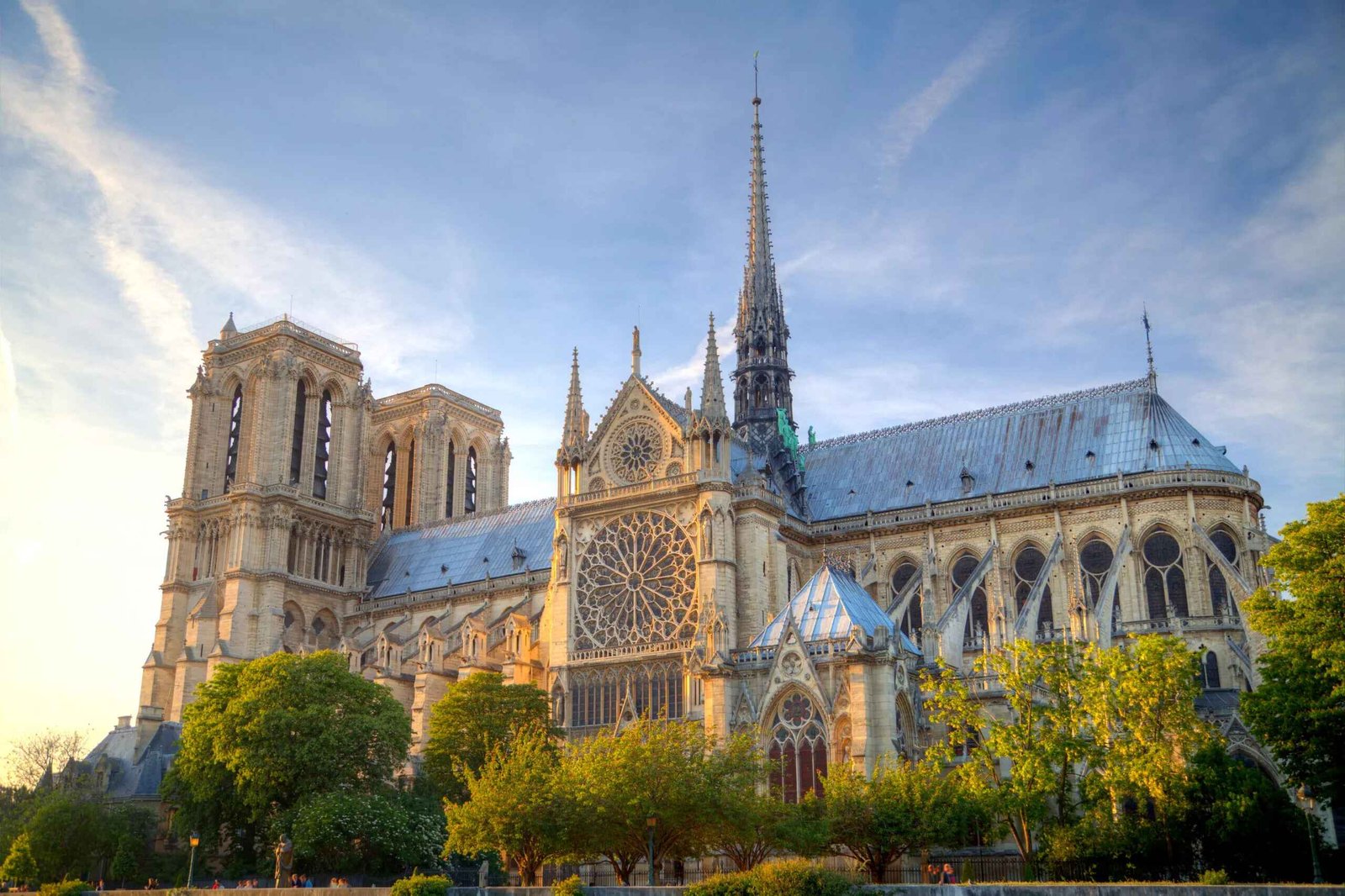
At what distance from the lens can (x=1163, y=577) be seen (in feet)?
175

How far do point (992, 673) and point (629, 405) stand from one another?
854 inches

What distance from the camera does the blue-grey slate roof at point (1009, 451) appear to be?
56938 millimetres

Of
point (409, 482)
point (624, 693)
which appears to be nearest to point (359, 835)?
point (624, 693)

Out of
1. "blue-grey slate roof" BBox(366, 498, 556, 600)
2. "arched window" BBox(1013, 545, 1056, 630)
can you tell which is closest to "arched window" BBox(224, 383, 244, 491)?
"blue-grey slate roof" BBox(366, 498, 556, 600)

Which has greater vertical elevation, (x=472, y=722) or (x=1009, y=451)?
(x=1009, y=451)

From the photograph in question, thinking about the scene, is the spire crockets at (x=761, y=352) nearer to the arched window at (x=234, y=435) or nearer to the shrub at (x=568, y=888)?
the arched window at (x=234, y=435)

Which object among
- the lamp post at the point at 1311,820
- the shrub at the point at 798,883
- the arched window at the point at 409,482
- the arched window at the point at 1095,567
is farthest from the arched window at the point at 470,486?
the shrub at the point at 798,883

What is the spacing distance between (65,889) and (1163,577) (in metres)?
40.1

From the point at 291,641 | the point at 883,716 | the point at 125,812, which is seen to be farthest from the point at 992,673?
the point at 291,641

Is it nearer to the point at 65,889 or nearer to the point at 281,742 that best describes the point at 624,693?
the point at 281,742

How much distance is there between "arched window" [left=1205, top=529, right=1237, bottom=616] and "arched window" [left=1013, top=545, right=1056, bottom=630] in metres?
6.11

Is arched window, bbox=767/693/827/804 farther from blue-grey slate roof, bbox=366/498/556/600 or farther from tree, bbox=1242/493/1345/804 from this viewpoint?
blue-grey slate roof, bbox=366/498/556/600

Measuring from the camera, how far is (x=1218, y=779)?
32.4 metres

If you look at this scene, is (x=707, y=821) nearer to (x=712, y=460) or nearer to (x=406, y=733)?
(x=406, y=733)
